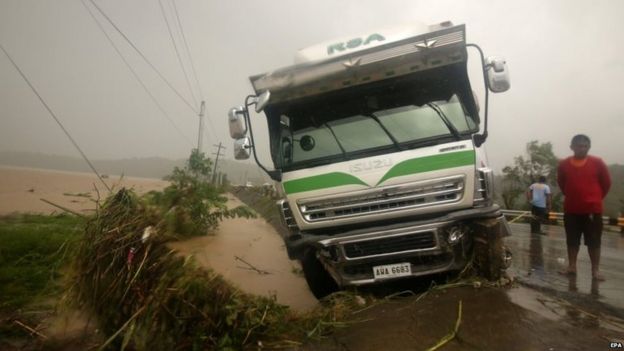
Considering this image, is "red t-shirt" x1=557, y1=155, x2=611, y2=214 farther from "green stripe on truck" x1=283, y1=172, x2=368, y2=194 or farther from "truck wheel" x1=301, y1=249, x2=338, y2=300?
"truck wheel" x1=301, y1=249, x2=338, y2=300

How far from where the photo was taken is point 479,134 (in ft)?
13.0

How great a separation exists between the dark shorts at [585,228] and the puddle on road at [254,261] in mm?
3405

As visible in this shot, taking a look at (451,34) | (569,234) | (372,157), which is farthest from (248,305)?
(569,234)

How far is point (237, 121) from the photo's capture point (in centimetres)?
476

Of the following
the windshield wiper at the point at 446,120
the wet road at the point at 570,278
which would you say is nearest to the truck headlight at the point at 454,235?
the windshield wiper at the point at 446,120

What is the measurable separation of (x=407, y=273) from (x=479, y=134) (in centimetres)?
164

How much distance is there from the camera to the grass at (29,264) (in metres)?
3.80

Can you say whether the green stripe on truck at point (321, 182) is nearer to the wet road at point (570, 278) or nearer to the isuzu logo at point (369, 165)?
the isuzu logo at point (369, 165)

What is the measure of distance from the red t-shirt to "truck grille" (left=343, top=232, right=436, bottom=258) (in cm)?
226

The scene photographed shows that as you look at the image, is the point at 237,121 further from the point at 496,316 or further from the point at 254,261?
the point at 254,261

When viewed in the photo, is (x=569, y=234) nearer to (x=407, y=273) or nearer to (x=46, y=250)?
(x=407, y=273)

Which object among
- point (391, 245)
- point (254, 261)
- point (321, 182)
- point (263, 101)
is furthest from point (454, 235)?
point (254, 261)

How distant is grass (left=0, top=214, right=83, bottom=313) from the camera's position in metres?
→ 3.80

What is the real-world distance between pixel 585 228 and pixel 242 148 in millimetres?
4361
